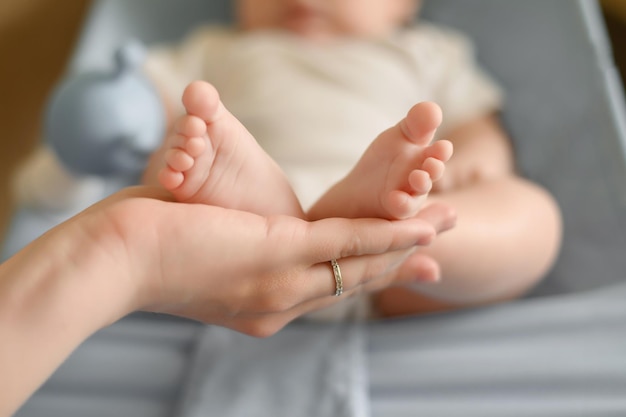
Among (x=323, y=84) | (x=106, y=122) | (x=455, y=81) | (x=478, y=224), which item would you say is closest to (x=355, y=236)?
(x=478, y=224)

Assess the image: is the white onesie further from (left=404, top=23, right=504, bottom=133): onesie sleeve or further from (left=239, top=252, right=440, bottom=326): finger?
(left=239, top=252, right=440, bottom=326): finger

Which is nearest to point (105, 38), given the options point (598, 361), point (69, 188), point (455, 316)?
point (69, 188)

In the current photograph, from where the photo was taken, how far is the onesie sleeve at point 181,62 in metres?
0.94

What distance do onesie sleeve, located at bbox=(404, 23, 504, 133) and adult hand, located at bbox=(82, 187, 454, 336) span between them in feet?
1.56

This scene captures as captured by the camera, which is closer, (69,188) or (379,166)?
(379,166)

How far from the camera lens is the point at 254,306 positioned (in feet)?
→ 1.67

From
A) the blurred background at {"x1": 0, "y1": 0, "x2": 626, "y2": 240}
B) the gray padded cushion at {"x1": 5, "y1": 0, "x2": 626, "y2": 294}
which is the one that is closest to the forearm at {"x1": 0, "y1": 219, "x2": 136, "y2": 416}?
the gray padded cushion at {"x1": 5, "y1": 0, "x2": 626, "y2": 294}

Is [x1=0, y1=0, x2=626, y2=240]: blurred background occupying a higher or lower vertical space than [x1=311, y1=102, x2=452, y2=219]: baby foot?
higher

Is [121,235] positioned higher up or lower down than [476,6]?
lower down

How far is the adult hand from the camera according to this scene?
45 cm

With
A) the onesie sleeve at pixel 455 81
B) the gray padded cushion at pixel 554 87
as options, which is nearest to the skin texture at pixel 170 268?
the gray padded cushion at pixel 554 87

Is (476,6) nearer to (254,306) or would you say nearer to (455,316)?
(455,316)

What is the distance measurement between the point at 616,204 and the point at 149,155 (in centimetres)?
57

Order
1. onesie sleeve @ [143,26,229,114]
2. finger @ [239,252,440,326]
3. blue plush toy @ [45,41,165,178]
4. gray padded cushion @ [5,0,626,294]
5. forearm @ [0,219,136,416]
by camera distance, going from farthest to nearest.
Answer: onesie sleeve @ [143,26,229,114], gray padded cushion @ [5,0,626,294], blue plush toy @ [45,41,165,178], finger @ [239,252,440,326], forearm @ [0,219,136,416]
